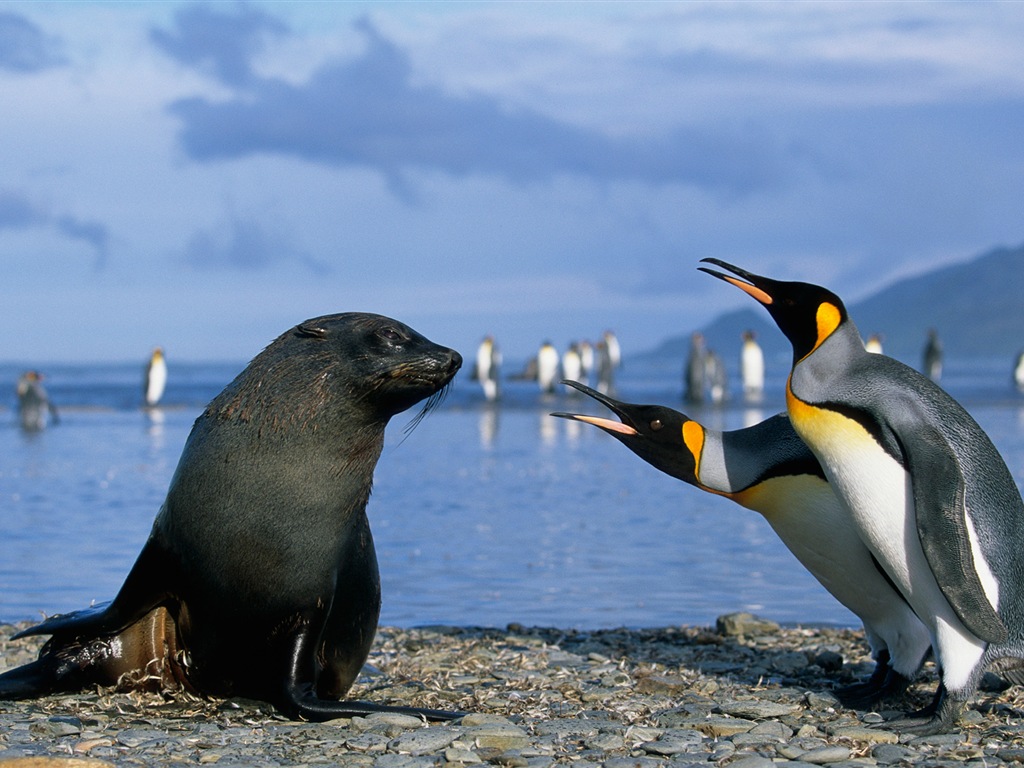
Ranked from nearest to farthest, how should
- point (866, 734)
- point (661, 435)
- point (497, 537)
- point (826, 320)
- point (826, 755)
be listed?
point (826, 755), point (866, 734), point (826, 320), point (661, 435), point (497, 537)

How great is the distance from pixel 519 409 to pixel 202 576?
85.6 feet

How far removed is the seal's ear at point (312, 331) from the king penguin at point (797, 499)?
0.94 meters

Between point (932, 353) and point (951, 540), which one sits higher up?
point (932, 353)

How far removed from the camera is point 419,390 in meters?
4.70

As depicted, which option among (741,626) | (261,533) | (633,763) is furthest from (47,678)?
(741,626)

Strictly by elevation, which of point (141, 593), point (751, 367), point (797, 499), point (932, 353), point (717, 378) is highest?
point (932, 353)

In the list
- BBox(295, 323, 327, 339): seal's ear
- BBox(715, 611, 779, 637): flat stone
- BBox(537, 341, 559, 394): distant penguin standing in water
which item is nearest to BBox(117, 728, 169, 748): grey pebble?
BBox(295, 323, 327, 339): seal's ear

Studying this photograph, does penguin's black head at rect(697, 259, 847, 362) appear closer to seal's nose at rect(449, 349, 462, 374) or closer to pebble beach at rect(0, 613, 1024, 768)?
seal's nose at rect(449, 349, 462, 374)

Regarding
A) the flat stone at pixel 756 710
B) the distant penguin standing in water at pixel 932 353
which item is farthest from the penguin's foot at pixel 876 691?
the distant penguin standing in water at pixel 932 353

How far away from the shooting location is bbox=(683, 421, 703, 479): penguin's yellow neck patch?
5.25 meters

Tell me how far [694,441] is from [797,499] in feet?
1.45

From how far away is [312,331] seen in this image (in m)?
4.86

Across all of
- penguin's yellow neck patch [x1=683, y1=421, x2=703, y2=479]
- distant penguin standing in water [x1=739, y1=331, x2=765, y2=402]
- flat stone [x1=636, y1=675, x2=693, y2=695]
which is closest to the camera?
flat stone [x1=636, y1=675, x2=693, y2=695]

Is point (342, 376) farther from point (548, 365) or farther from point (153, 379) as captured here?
point (548, 365)
